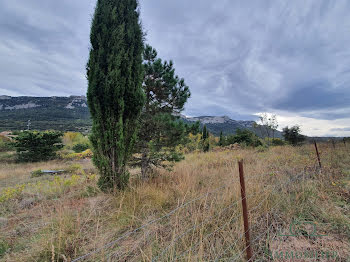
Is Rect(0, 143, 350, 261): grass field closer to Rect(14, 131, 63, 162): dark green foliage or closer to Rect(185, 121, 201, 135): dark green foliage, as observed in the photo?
Rect(185, 121, 201, 135): dark green foliage

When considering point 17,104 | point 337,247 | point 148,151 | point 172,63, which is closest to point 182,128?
point 148,151

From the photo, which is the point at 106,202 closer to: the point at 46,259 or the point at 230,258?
the point at 46,259

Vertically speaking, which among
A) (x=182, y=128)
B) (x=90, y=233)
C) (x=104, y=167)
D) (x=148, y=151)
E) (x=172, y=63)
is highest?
(x=172, y=63)

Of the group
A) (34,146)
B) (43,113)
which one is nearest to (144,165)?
(34,146)

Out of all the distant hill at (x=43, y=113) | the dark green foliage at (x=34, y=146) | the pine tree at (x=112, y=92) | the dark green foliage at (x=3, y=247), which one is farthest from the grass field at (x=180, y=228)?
the distant hill at (x=43, y=113)

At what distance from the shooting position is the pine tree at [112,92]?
3.47 metres

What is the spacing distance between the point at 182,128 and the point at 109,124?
186cm

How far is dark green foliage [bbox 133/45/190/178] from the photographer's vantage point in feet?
14.0

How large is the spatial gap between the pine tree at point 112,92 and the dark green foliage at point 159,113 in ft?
2.25

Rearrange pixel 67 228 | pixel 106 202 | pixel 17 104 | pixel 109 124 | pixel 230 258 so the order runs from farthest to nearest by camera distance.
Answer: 1. pixel 17 104
2. pixel 109 124
3. pixel 106 202
4. pixel 67 228
5. pixel 230 258

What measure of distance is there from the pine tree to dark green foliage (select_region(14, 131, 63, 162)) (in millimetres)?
15939

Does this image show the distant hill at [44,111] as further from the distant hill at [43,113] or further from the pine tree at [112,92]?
the pine tree at [112,92]

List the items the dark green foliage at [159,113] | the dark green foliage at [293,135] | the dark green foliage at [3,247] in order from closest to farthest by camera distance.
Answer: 1. the dark green foliage at [3,247]
2. the dark green foliage at [159,113]
3. the dark green foliage at [293,135]

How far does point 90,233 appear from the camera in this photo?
2.16m
